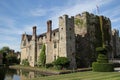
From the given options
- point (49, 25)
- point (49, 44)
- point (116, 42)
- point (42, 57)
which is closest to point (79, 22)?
point (49, 25)

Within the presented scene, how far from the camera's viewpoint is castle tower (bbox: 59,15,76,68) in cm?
3928

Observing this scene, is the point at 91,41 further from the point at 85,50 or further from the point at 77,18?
the point at 77,18

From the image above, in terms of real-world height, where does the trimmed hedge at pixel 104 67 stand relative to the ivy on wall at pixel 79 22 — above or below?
below

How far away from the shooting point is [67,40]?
129ft

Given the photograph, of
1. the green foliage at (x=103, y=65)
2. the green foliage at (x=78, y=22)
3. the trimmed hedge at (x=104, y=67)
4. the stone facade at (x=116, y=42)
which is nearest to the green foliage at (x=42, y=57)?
the green foliage at (x=78, y=22)

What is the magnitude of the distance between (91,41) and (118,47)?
1503 centimetres

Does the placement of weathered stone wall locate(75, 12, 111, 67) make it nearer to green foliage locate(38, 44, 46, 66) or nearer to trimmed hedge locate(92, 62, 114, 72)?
A: green foliage locate(38, 44, 46, 66)

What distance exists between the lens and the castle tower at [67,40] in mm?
39281

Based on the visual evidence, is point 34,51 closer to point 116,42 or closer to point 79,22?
point 79,22

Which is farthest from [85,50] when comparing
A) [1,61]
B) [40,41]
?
[1,61]

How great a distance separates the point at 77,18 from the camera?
46094 mm

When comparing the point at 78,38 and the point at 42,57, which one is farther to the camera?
the point at 42,57

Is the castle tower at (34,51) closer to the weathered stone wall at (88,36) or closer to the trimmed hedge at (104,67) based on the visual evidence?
the weathered stone wall at (88,36)

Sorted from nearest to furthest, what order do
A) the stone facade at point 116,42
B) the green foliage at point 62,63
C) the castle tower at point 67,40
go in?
the green foliage at point 62,63
the castle tower at point 67,40
the stone facade at point 116,42
